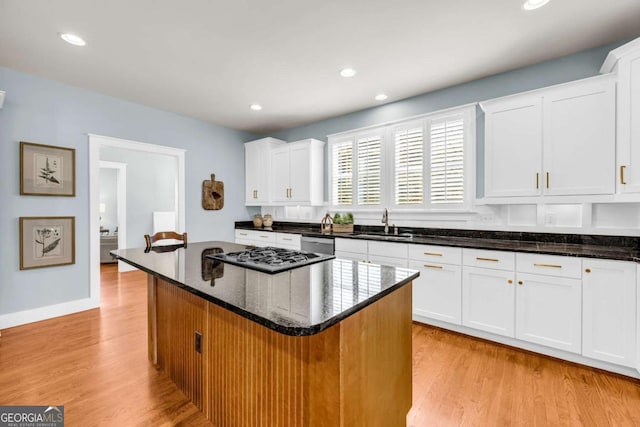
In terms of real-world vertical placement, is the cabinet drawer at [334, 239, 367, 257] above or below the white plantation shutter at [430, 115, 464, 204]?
below

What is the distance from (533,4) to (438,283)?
91.4 inches

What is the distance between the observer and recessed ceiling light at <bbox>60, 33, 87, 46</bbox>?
2.30m

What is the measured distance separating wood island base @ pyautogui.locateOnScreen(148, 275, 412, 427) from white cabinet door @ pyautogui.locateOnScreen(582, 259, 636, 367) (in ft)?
5.23

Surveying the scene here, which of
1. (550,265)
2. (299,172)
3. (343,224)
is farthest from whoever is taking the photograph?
(299,172)

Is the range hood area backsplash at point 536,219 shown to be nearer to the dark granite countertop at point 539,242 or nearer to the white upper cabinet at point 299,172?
the dark granite countertop at point 539,242

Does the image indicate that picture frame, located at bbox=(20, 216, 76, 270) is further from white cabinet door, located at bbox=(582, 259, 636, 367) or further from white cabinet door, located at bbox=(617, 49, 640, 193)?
white cabinet door, located at bbox=(617, 49, 640, 193)

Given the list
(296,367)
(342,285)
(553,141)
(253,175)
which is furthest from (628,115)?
(253,175)

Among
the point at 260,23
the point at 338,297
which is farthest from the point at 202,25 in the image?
the point at 338,297

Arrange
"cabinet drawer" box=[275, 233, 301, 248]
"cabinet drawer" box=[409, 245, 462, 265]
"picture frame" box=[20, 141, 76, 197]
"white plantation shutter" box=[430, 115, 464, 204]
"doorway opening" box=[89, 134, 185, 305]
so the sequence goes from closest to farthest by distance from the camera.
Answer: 1. "cabinet drawer" box=[409, 245, 462, 265]
2. "picture frame" box=[20, 141, 76, 197]
3. "white plantation shutter" box=[430, 115, 464, 204]
4. "doorway opening" box=[89, 134, 185, 305]
5. "cabinet drawer" box=[275, 233, 301, 248]

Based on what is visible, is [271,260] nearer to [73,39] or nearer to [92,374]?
[92,374]

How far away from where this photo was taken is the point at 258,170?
498 centimetres

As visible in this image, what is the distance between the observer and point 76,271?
3350 mm

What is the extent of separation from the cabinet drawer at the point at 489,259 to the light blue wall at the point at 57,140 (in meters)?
3.88

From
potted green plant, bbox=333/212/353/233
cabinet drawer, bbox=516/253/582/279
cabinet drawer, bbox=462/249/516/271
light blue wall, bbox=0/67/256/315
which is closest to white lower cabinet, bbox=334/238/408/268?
potted green plant, bbox=333/212/353/233
